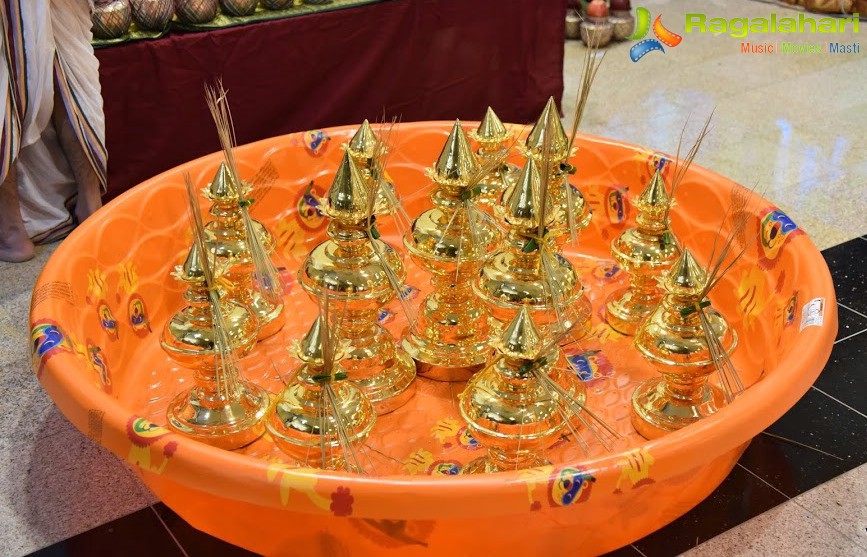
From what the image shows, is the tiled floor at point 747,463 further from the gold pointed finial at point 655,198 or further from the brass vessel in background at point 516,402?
the gold pointed finial at point 655,198

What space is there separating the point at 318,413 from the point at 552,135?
0.71 metres

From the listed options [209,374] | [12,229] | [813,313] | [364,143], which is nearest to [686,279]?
[813,313]

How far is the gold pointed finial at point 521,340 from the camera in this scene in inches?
51.3

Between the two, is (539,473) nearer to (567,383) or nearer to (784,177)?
(567,383)

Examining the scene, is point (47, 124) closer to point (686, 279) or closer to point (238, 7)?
point (238, 7)

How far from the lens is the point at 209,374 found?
156cm

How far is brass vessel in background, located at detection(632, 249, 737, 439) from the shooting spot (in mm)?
1479

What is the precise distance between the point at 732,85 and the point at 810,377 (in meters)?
2.49

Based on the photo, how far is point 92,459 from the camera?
1715 millimetres

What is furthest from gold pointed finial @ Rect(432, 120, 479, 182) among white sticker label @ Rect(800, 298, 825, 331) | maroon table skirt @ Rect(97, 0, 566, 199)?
maroon table skirt @ Rect(97, 0, 566, 199)

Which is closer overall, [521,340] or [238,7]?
[521,340]

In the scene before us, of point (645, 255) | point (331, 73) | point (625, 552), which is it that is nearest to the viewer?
point (625, 552)

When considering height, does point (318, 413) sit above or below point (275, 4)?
below

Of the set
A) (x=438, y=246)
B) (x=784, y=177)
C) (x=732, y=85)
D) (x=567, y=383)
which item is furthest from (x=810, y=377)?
(x=732, y=85)
